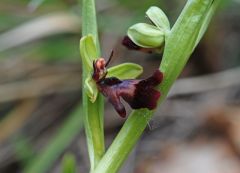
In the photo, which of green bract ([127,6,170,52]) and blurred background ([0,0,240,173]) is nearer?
green bract ([127,6,170,52])

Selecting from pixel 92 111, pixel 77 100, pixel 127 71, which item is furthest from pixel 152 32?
pixel 77 100

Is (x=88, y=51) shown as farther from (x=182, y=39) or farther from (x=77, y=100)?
(x=77, y=100)

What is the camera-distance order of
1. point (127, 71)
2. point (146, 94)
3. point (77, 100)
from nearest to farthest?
point (146, 94), point (127, 71), point (77, 100)

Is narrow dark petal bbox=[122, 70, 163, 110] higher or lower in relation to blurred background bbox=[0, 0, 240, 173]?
higher

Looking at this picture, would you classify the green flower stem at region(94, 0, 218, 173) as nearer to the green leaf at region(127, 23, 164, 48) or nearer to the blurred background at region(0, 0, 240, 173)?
the green leaf at region(127, 23, 164, 48)

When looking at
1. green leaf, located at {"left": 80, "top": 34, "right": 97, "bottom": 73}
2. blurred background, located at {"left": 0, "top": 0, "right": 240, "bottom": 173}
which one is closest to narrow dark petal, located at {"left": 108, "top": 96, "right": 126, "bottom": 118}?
green leaf, located at {"left": 80, "top": 34, "right": 97, "bottom": 73}

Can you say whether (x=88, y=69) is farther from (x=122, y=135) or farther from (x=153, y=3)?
(x=153, y=3)
